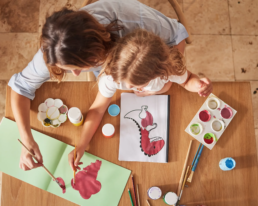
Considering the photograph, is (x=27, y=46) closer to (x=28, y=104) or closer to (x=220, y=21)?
(x=28, y=104)

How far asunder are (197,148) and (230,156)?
13cm

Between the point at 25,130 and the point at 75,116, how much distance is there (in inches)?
7.7

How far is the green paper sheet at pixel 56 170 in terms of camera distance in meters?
0.79

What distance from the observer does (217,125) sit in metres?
0.86

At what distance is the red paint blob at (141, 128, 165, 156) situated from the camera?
2.75ft

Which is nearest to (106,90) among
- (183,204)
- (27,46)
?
(183,204)

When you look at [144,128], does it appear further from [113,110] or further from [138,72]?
[138,72]

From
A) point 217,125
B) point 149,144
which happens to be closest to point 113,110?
point 149,144

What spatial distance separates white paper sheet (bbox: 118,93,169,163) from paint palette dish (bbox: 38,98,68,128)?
0.24 m

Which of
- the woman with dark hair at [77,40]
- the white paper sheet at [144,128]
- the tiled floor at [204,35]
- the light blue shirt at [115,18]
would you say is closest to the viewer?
the woman with dark hair at [77,40]

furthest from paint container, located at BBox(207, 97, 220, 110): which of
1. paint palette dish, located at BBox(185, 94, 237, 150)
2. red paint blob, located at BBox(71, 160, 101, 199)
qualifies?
red paint blob, located at BBox(71, 160, 101, 199)

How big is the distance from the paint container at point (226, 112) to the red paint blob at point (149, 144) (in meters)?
0.27

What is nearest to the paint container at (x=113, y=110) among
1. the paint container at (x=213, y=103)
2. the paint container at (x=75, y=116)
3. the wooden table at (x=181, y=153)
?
the wooden table at (x=181, y=153)

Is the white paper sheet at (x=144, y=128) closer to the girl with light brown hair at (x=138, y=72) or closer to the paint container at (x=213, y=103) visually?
the girl with light brown hair at (x=138, y=72)
